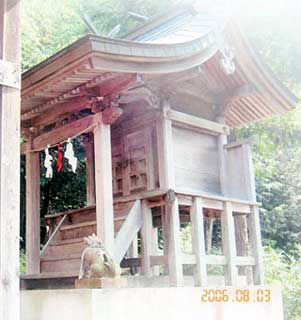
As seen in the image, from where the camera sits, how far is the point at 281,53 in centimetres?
836

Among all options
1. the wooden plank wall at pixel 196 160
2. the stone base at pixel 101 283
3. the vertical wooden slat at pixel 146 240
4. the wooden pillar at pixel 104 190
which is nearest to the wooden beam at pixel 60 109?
the wooden pillar at pixel 104 190

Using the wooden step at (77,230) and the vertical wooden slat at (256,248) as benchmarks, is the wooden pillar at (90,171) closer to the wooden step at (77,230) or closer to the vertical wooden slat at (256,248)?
the wooden step at (77,230)

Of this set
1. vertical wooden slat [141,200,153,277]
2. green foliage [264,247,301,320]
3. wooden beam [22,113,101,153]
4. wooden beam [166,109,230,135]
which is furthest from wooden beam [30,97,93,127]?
green foliage [264,247,301,320]

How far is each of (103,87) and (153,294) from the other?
193 centimetres

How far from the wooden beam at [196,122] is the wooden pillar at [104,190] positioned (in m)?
0.83

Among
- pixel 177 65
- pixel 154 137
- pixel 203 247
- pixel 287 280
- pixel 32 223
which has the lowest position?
pixel 287 280

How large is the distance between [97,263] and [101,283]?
0.19 metres

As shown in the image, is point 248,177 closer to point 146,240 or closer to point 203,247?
point 203,247

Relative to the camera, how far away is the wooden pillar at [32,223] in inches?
210

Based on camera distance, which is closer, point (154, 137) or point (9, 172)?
point (9, 172)

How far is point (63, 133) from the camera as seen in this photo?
5051mm

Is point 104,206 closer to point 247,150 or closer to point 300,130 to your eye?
point 247,150

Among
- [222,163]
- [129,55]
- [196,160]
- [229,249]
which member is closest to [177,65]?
[129,55]

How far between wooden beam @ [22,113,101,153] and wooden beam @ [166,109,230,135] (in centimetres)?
83
